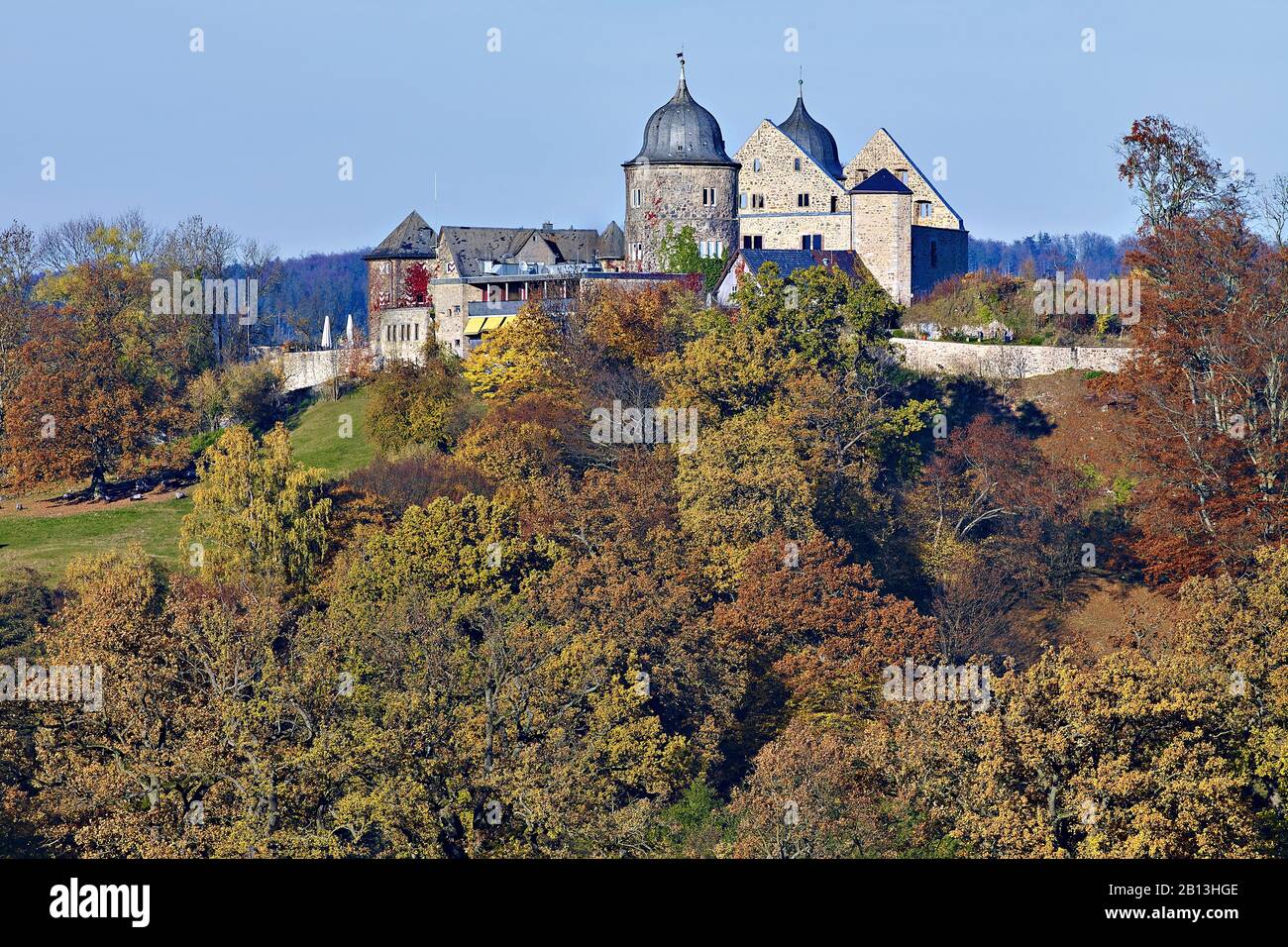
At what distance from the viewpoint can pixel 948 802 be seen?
31.3m

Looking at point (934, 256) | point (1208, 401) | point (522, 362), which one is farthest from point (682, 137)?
point (1208, 401)

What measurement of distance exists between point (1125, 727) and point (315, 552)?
932 inches

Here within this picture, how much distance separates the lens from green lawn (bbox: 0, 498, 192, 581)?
52.2 meters

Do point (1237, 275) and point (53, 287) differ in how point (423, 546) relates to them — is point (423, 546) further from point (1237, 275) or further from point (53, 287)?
point (53, 287)

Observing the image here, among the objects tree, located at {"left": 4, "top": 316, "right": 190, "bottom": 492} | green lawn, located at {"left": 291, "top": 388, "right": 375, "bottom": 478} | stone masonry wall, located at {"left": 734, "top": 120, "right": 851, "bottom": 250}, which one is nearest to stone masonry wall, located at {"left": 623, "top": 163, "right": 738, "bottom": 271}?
stone masonry wall, located at {"left": 734, "top": 120, "right": 851, "bottom": 250}

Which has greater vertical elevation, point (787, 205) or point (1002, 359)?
point (787, 205)

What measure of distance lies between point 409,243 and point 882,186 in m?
20.5

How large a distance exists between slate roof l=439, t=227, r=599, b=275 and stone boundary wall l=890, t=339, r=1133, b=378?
2017cm

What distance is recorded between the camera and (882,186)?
2746 inches

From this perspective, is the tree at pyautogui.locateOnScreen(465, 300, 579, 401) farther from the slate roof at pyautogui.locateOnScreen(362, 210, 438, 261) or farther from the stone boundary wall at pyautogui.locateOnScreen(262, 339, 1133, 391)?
the slate roof at pyautogui.locateOnScreen(362, 210, 438, 261)

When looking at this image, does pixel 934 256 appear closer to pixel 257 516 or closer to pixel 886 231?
pixel 886 231

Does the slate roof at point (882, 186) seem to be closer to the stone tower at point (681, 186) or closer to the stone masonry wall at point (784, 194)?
the stone masonry wall at point (784, 194)

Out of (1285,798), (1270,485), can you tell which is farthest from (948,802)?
(1270,485)

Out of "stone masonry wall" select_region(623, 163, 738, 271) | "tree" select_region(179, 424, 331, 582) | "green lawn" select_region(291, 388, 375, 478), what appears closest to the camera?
"tree" select_region(179, 424, 331, 582)
